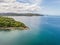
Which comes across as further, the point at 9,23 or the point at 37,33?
the point at 9,23

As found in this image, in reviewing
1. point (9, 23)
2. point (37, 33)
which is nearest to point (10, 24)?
point (9, 23)

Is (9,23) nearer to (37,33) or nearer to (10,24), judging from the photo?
(10,24)

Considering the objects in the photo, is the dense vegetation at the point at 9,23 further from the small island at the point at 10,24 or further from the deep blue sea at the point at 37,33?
the deep blue sea at the point at 37,33

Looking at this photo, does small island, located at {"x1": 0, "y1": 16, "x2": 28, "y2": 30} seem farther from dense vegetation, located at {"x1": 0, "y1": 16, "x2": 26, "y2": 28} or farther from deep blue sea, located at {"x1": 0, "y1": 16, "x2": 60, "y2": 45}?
deep blue sea, located at {"x1": 0, "y1": 16, "x2": 60, "y2": 45}

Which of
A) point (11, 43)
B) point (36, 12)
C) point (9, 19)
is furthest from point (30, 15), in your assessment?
point (11, 43)

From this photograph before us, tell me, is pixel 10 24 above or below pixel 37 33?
above

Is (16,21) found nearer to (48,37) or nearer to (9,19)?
(9,19)
